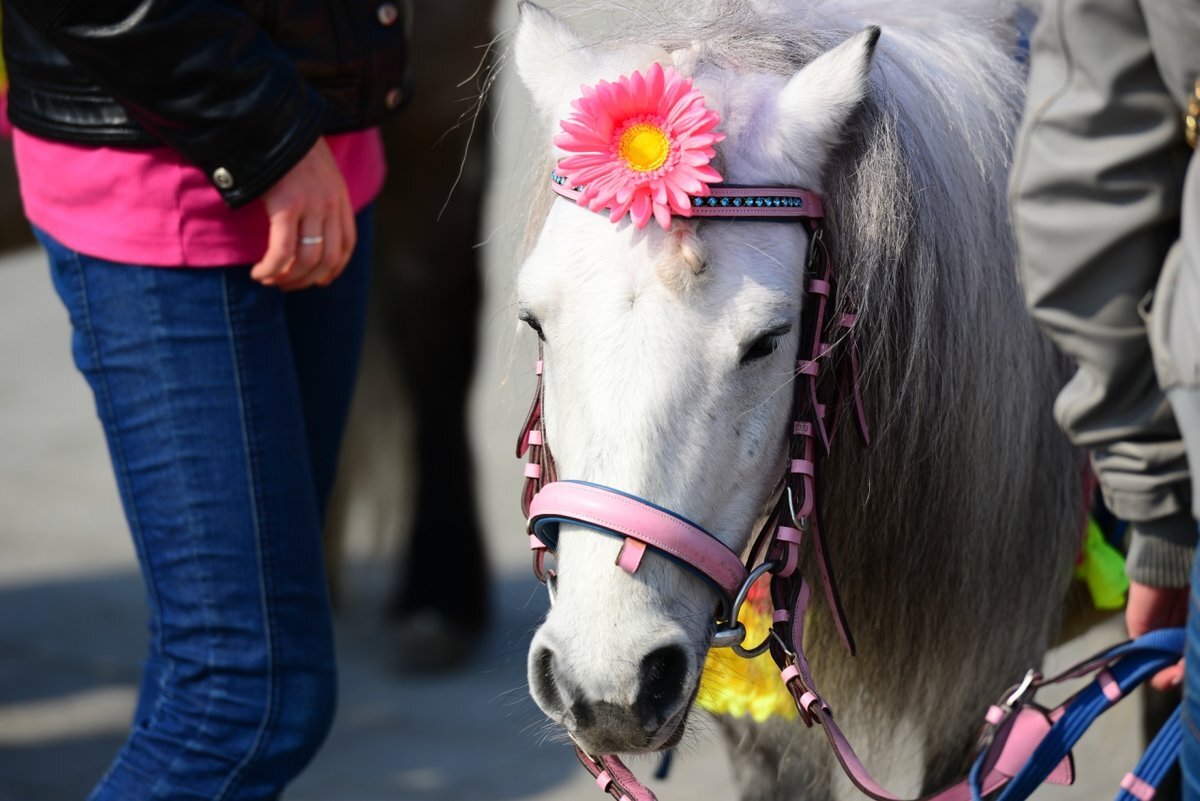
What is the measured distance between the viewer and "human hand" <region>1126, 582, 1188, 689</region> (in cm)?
141

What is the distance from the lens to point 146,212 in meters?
1.67

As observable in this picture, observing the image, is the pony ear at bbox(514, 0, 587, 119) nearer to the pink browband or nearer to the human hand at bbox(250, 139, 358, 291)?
the pink browband

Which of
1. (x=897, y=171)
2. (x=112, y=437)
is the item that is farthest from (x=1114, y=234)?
(x=112, y=437)

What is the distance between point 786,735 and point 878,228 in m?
0.74

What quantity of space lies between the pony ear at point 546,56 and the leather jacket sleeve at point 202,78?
0.86ft

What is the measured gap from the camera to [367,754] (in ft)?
10.3

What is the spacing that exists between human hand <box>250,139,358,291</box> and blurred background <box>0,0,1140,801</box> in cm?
123

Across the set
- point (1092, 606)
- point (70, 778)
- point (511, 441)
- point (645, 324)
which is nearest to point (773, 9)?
point (645, 324)

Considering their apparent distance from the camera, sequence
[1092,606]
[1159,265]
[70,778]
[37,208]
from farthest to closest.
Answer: [70,778], [1092,606], [37,208], [1159,265]

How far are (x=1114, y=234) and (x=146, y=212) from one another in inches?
43.8

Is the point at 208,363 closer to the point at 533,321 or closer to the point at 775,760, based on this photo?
the point at 533,321

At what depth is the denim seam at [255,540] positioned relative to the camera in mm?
1667

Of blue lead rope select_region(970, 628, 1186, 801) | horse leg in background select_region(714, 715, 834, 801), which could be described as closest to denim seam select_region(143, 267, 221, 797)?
horse leg in background select_region(714, 715, 834, 801)

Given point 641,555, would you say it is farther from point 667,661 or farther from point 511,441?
point 511,441
